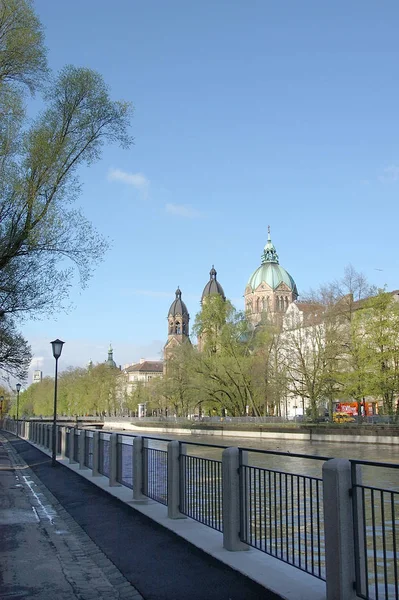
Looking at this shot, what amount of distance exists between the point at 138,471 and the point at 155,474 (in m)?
0.95

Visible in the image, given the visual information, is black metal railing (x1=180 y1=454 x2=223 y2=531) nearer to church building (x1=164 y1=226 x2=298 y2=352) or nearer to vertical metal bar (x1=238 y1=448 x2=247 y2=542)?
vertical metal bar (x1=238 y1=448 x2=247 y2=542)

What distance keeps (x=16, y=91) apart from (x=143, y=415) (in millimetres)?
103928

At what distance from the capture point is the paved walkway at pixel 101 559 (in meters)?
6.31

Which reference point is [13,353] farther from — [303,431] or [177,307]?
[177,307]

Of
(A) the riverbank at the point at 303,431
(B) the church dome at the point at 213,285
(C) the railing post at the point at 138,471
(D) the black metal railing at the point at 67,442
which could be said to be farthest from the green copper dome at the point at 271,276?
(C) the railing post at the point at 138,471

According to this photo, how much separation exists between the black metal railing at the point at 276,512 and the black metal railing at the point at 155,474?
310 cm

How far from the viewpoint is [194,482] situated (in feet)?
29.8

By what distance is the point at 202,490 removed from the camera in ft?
28.7

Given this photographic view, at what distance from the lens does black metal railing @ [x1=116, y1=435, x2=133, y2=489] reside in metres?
13.5

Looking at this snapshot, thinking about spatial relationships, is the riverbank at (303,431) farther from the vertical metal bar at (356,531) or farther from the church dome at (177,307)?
the church dome at (177,307)

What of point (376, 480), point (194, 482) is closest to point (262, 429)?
point (376, 480)

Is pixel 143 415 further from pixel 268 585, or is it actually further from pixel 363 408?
pixel 268 585

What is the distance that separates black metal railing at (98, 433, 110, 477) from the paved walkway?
8.51ft

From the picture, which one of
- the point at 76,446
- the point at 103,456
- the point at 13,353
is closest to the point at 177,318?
the point at 13,353
